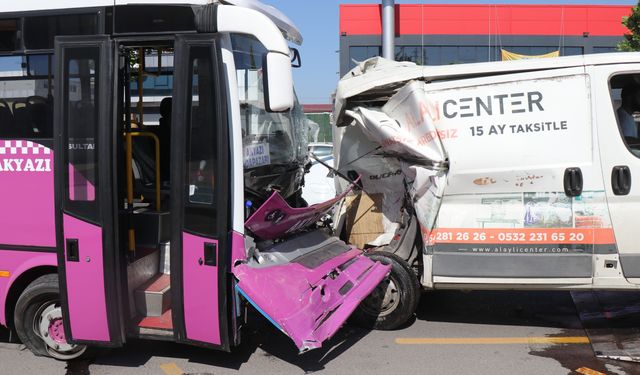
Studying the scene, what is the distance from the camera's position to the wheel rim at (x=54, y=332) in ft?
14.9

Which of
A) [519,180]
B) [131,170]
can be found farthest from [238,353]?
[519,180]

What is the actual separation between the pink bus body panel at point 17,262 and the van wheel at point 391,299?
106 inches

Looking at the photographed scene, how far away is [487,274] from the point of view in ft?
15.8

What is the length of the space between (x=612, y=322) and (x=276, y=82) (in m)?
4.01

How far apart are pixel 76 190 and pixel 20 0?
60.9 inches

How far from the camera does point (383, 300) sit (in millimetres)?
5293

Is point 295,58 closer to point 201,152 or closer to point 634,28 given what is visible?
point 201,152

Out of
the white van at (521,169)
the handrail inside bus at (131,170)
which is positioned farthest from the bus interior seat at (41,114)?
the white van at (521,169)

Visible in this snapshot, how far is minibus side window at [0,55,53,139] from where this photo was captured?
4301mm

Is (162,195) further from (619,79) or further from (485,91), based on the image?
(619,79)

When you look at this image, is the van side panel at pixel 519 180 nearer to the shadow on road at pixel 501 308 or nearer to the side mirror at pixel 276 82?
the shadow on road at pixel 501 308

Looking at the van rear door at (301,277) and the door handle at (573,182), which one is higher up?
the door handle at (573,182)

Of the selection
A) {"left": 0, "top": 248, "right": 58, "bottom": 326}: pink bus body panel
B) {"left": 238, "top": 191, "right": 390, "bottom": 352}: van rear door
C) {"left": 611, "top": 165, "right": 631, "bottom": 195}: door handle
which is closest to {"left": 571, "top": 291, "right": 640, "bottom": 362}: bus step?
{"left": 611, "top": 165, "right": 631, "bottom": 195}: door handle

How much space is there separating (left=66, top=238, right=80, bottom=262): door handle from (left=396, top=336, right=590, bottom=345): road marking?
2773 mm
